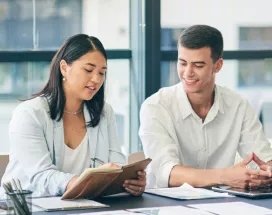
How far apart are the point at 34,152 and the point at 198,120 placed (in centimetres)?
99

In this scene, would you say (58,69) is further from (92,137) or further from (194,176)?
(194,176)

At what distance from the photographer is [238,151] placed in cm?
392

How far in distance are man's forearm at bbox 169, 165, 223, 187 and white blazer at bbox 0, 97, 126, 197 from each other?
353 mm

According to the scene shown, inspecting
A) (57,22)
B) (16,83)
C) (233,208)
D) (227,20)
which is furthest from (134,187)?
(227,20)

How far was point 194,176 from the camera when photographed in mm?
3359

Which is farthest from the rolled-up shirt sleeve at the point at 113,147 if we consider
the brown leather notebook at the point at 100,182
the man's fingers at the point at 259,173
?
the man's fingers at the point at 259,173

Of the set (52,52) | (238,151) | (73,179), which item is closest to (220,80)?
(52,52)

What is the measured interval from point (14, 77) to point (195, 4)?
1.59 metres

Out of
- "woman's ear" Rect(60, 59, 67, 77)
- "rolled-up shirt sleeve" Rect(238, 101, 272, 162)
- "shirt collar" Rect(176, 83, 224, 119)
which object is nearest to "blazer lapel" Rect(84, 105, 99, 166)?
"woman's ear" Rect(60, 59, 67, 77)

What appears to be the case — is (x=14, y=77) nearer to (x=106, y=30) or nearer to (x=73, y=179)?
(x=106, y=30)

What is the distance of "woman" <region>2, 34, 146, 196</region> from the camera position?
10.5 ft

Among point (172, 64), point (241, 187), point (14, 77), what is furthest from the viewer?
point (172, 64)

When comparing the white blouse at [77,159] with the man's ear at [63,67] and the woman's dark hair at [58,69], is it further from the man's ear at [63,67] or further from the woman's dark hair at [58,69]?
the man's ear at [63,67]

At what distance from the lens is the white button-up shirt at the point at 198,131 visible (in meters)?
3.66
